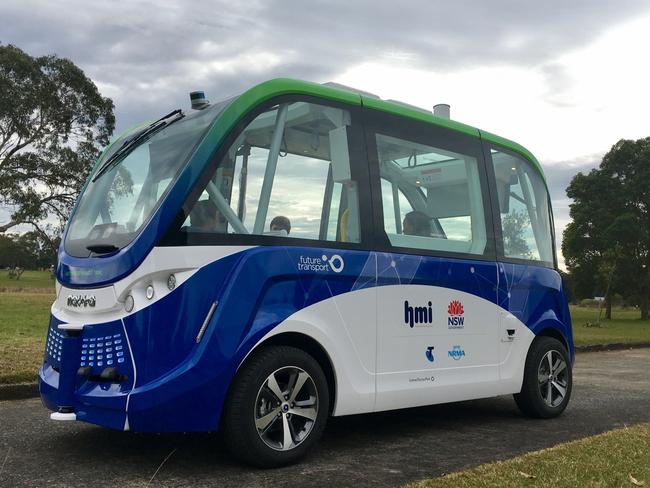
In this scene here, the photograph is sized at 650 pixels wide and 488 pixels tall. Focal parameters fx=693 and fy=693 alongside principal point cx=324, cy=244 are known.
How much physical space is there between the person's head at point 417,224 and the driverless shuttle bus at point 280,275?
0.7 inches

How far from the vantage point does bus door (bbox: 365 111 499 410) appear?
5441mm

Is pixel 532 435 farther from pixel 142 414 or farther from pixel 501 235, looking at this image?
pixel 142 414

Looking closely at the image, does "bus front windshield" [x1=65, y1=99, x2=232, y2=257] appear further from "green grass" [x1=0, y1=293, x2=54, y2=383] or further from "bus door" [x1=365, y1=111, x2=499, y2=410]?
"green grass" [x1=0, y1=293, x2=54, y2=383]

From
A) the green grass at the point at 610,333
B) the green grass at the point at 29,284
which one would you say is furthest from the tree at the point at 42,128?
the green grass at the point at 610,333

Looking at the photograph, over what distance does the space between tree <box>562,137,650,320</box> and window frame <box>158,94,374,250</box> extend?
35.6 m

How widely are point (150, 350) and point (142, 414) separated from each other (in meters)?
0.38

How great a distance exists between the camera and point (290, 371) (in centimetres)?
469

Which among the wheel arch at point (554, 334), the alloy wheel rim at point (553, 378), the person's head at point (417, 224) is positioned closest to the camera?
the person's head at point (417, 224)

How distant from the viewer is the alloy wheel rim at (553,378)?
691cm

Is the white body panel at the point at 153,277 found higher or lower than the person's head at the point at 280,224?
lower

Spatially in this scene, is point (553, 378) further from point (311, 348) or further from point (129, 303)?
point (129, 303)

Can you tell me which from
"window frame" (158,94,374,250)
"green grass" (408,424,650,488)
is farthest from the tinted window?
"green grass" (408,424,650,488)

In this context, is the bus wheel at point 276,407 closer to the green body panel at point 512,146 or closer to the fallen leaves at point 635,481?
the fallen leaves at point 635,481

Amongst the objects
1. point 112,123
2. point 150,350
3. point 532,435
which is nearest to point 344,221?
point 150,350
